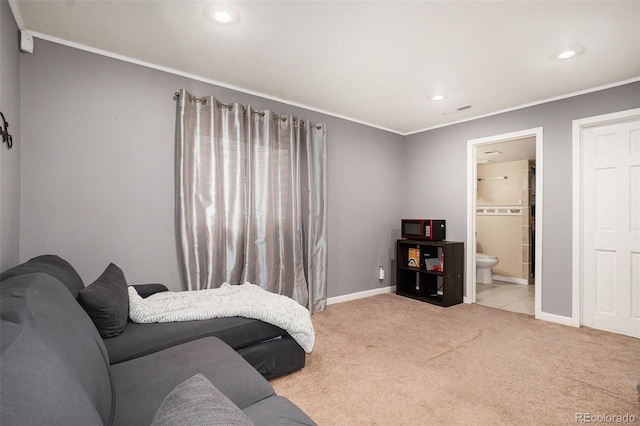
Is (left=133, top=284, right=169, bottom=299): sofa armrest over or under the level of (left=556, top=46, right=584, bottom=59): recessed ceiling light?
under

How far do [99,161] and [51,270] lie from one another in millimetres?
1284

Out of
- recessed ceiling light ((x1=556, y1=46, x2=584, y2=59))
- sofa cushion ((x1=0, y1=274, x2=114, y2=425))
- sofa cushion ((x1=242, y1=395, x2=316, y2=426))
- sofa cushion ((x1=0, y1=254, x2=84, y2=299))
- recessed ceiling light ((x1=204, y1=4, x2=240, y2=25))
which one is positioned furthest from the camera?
recessed ceiling light ((x1=556, y1=46, x2=584, y2=59))

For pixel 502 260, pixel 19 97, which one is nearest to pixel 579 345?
pixel 502 260

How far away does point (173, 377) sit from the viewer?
139cm

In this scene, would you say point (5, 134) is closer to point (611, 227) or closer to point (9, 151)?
point (9, 151)

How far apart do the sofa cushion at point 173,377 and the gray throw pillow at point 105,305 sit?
12.4 inches

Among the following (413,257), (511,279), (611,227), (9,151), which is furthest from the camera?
(511,279)

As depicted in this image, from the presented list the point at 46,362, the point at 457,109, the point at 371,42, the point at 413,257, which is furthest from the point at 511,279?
the point at 46,362

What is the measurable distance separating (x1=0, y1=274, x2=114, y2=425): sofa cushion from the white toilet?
5.67 m

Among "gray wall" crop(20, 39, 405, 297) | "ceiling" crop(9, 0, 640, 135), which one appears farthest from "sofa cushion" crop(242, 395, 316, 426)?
"ceiling" crop(9, 0, 640, 135)

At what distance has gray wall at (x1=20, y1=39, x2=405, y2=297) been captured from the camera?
2.38 meters

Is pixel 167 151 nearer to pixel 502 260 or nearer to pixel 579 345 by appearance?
pixel 579 345

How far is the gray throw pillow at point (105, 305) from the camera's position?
5.57ft

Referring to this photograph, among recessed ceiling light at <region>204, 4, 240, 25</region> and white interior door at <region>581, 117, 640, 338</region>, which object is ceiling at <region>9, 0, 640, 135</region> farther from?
white interior door at <region>581, 117, 640, 338</region>
